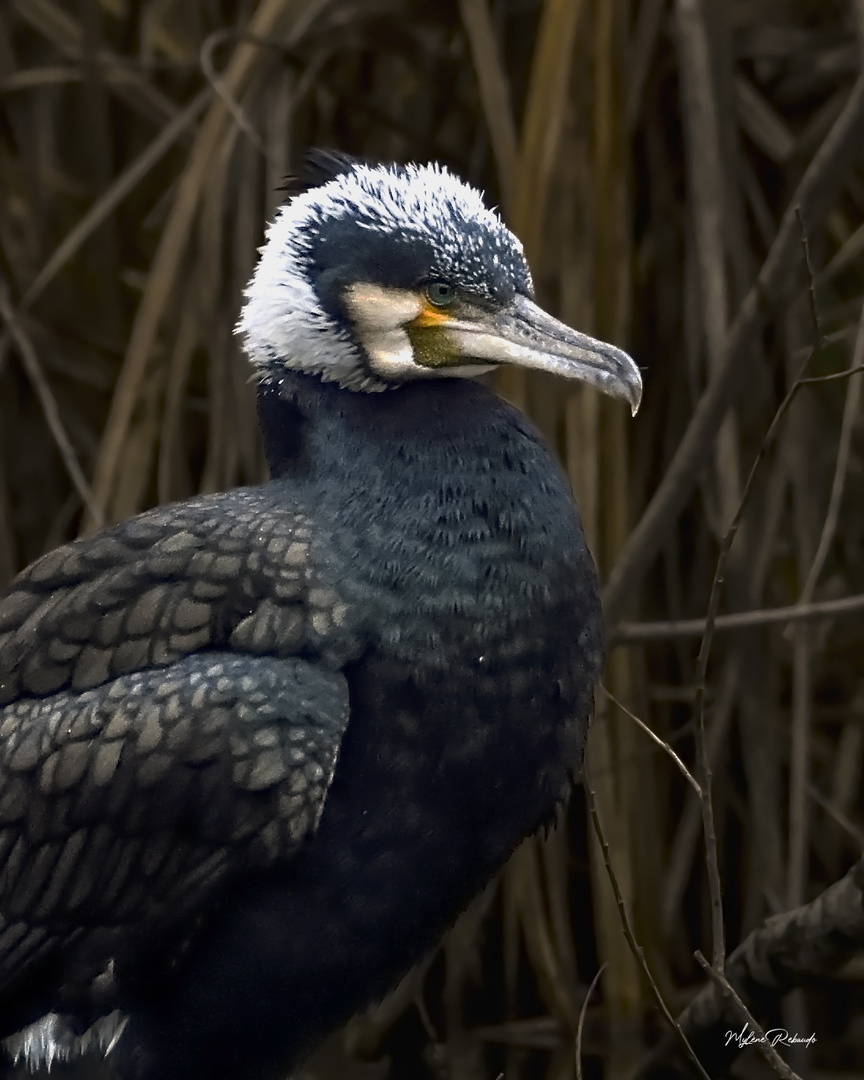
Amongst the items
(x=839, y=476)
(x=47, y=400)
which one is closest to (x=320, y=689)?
(x=839, y=476)

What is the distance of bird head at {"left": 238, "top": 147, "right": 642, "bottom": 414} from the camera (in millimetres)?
2486

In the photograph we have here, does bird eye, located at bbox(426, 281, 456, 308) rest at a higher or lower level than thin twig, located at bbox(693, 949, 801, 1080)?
higher

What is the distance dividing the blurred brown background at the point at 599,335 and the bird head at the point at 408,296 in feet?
2.67

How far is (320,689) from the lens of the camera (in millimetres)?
2342

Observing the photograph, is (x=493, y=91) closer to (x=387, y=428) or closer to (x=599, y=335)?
(x=599, y=335)

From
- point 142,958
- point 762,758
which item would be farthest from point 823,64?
point 142,958

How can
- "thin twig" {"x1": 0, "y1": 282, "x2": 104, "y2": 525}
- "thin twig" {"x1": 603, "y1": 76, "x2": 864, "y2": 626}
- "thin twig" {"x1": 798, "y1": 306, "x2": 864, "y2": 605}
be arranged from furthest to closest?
1. "thin twig" {"x1": 0, "y1": 282, "x2": 104, "y2": 525}
2. "thin twig" {"x1": 798, "y1": 306, "x2": 864, "y2": 605}
3. "thin twig" {"x1": 603, "y1": 76, "x2": 864, "y2": 626}

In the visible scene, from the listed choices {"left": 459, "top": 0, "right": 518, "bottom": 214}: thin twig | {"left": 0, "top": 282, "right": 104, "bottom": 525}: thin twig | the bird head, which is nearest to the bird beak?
the bird head

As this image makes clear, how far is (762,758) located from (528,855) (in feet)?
1.76

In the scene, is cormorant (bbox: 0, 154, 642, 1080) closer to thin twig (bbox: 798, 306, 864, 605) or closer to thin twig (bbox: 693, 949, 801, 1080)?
thin twig (bbox: 693, 949, 801, 1080)

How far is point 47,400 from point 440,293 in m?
1.44

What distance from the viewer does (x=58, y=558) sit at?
259 centimetres

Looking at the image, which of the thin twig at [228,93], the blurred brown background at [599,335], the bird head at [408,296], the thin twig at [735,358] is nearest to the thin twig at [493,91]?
the blurred brown background at [599,335]

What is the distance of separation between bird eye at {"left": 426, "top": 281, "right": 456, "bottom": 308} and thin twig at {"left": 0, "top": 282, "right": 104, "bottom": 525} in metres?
1.23
